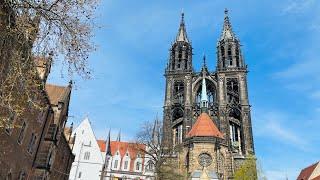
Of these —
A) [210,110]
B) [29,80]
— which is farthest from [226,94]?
[29,80]

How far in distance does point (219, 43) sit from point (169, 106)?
1841 cm

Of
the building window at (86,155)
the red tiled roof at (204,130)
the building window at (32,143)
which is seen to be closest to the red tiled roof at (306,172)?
the red tiled roof at (204,130)

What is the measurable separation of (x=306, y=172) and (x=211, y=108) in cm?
2134

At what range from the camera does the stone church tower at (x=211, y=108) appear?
50031mm

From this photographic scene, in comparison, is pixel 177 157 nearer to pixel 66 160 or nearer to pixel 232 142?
pixel 232 142

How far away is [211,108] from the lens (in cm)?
6084

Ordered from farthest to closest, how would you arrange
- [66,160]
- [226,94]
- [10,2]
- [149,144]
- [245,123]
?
[226,94] → [245,123] → [149,144] → [66,160] → [10,2]

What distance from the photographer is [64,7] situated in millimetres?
7914

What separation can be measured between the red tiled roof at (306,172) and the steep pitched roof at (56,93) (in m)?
47.5

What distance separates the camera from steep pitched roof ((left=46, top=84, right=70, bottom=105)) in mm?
28191

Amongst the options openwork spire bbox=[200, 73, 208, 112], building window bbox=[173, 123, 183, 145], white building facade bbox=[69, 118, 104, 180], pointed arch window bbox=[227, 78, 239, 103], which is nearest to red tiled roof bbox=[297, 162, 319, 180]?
pointed arch window bbox=[227, 78, 239, 103]

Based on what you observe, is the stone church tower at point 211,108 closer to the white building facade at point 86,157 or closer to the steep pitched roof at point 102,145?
the white building facade at point 86,157

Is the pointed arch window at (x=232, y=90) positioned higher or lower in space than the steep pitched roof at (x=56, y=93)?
higher

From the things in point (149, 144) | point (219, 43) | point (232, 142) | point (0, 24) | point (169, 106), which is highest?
point (219, 43)
